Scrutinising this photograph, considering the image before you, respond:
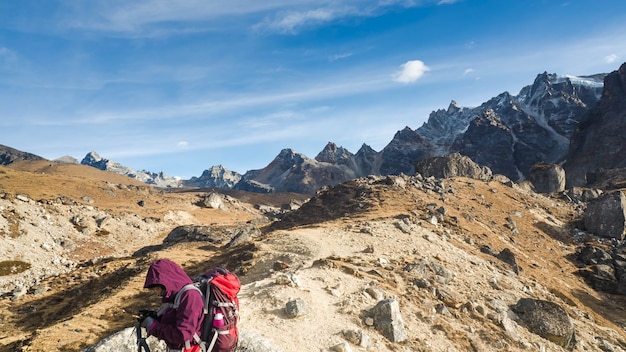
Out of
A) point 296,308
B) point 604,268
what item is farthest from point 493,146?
point 296,308

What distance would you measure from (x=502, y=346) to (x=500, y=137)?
195295 mm

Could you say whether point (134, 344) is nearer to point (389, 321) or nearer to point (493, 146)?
point (389, 321)

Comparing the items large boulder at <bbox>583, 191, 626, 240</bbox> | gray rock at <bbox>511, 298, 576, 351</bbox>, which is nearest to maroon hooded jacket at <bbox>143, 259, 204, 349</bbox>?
gray rock at <bbox>511, 298, 576, 351</bbox>

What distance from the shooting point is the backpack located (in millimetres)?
6531

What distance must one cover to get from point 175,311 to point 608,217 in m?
56.3

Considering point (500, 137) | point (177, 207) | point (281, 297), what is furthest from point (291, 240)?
point (500, 137)

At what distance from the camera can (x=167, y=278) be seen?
6.02 meters

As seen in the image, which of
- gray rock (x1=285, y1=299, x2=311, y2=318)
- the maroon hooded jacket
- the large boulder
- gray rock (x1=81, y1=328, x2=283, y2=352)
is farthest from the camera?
the large boulder

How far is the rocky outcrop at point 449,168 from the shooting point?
7131 cm

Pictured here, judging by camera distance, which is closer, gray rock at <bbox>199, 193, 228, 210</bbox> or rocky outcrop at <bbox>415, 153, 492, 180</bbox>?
rocky outcrop at <bbox>415, 153, 492, 180</bbox>

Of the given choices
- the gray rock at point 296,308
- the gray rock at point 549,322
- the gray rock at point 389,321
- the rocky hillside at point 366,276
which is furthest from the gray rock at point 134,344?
the gray rock at point 549,322

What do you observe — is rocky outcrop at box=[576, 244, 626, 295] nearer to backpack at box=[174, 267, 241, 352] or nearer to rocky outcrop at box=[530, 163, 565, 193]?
backpack at box=[174, 267, 241, 352]

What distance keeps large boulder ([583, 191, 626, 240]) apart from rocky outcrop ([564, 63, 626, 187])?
100 meters

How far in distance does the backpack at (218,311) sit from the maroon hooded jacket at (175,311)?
0.36 metres
